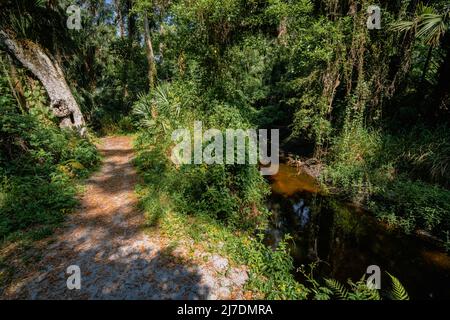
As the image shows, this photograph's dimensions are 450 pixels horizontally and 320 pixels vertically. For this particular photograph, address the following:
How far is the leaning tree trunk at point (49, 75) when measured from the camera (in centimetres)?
789

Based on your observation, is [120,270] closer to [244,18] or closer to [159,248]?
[159,248]

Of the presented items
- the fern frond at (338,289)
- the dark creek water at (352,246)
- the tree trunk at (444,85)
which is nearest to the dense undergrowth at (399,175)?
the dark creek water at (352,246)

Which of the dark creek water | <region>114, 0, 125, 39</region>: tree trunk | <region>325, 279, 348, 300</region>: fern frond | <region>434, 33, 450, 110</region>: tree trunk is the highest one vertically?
<region>114, 0, 125, 39</region>: tree trunk

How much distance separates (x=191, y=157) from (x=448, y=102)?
370 inches

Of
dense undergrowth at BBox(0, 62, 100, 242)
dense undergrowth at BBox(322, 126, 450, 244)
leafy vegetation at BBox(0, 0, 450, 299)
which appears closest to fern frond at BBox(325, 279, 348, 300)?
leafy vegetation at BBox(0, 0, 450, 299)

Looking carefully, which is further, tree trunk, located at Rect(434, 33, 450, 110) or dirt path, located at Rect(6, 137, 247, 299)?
tree trunk, located at Rect(434, 33, 450, 110)

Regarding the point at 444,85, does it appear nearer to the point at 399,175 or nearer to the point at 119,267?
the point at 399,175

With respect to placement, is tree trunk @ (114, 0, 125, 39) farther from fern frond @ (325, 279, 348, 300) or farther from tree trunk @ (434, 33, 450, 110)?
fern frond @ (325, 279, 348, 300)

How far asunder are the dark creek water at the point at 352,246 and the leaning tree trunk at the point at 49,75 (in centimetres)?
814

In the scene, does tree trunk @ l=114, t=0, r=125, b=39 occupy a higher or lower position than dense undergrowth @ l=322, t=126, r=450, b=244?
higher

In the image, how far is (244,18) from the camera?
995cm

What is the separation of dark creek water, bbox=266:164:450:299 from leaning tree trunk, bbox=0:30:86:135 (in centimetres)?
814

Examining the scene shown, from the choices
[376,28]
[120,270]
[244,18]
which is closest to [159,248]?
[120,270]

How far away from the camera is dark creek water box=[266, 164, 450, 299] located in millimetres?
5023
